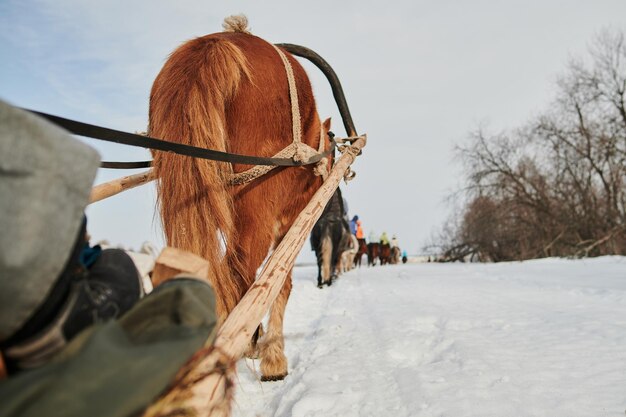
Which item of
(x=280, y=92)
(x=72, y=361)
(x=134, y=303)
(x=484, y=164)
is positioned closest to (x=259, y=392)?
(x=280, y=92)

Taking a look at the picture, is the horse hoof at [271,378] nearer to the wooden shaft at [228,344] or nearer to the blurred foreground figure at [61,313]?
the wooden shaft at [228,344]

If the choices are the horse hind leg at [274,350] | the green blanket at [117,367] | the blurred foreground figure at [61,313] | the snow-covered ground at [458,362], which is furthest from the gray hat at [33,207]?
the horse hind leg at [274,350]

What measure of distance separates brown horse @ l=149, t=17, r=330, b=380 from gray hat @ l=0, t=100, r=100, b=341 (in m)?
1.26

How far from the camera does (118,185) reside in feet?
8.42

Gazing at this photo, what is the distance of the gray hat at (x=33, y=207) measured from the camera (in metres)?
0.70

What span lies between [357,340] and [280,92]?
2.57m

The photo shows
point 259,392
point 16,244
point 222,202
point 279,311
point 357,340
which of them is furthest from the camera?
point 357,340

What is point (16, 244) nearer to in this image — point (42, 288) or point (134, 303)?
point (42, 288)

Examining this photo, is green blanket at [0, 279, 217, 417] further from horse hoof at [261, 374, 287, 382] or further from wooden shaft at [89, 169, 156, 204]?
horse hoof at [261, 374, 287, 382]

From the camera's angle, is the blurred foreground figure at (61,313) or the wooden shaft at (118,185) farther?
the wooden shaft at (118,185)

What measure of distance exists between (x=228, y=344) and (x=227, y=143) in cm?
138

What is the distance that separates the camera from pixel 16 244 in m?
0.70

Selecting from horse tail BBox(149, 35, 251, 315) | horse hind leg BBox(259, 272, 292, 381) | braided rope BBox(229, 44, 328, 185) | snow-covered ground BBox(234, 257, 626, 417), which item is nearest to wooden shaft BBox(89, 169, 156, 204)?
horse tail BBox(149, 35, 251, 315)

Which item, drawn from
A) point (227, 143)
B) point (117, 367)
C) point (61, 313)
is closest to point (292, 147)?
point (227, 143)
